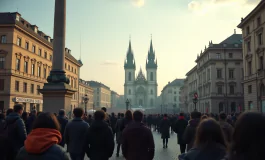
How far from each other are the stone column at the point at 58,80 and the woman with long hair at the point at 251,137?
13.1 metres

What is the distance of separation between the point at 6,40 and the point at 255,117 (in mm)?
44470

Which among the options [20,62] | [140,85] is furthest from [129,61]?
[20,62]

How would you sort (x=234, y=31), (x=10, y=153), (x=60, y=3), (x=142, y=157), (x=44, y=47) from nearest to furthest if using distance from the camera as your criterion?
(x=10, y=153) < (x=142, y=157) < (x=60, y=3) < (x=44, y=47) < (x=234, y=31)

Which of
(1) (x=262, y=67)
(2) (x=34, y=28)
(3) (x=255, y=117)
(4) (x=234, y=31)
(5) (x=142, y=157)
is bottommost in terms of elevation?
(5) (x=142, y=157)

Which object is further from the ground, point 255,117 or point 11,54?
point 11,54

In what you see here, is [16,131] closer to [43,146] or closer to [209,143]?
[43,146]

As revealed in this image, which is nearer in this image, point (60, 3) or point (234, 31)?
point (60, 3)

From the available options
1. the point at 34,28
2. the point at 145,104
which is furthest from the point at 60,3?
the point at 145,104

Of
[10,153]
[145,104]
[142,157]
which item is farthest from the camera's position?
[145,104]

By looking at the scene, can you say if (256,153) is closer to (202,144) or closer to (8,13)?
(202,144)

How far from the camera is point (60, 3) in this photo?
656 inches

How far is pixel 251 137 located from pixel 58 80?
1403 cm

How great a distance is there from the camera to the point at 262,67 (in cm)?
3706

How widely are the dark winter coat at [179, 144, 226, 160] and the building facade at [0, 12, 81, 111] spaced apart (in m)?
41.1
